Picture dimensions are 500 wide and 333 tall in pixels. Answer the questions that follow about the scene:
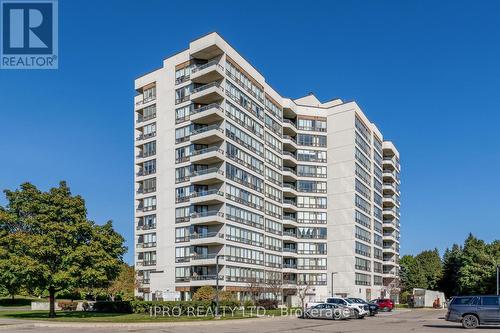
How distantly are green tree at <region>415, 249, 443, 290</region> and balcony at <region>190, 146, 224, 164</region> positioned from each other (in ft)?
257

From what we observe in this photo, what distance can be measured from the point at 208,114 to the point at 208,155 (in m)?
5.15

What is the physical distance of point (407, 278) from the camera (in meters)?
134

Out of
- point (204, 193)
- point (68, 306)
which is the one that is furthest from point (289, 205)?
point (68, 306)

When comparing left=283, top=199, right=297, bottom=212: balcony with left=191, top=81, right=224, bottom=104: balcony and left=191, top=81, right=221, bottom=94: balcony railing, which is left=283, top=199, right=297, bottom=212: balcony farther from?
left=191, top=81, right=221, bottom=94: balcony railing

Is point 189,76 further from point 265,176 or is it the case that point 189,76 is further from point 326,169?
point 326,169

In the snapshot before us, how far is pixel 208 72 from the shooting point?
71688 mm

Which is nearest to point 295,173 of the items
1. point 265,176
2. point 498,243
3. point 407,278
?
point 265,176

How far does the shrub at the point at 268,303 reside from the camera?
7100cm

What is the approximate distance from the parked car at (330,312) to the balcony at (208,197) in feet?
79.7

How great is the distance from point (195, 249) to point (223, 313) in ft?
61.0

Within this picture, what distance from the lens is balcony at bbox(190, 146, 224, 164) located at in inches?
2773

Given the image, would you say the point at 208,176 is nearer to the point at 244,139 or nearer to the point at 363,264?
the point at 244,139

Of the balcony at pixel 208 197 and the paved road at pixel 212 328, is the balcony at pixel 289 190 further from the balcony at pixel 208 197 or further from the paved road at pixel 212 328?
the paved road at pixel 212 328

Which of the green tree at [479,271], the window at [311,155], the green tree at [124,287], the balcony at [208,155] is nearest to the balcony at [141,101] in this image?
the balcony at [208,155]
